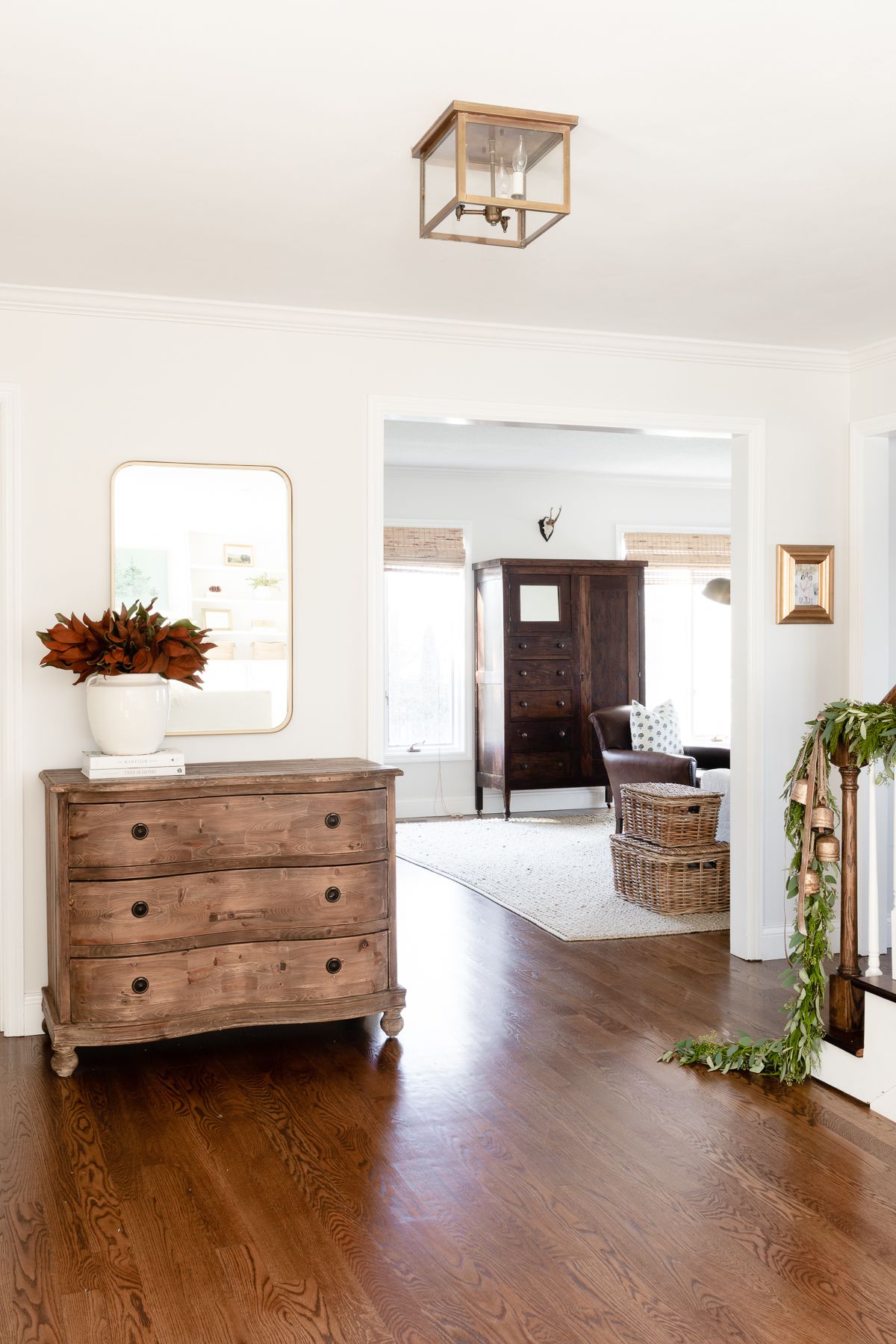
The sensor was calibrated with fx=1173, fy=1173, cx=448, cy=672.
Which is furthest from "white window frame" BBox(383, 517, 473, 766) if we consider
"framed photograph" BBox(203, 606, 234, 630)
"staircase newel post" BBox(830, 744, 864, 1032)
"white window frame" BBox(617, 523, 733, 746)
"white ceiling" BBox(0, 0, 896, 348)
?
"staircase newel post" BBox(830, 744, 864, 1032)

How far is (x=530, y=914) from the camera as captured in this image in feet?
18.2

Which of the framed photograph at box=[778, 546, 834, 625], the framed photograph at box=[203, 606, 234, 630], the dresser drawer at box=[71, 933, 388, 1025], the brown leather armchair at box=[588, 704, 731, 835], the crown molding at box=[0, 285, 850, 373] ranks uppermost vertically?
the crown molding at box=[0, 285, 850, 373]

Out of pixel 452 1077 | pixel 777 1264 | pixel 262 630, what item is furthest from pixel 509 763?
pixel 777 1264

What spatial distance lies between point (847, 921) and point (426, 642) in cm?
566

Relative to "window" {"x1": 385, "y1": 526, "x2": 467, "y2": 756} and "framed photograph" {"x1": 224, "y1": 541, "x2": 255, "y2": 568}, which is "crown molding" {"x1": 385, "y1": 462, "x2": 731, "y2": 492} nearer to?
"window" {"x1": 385, "y1": 526, "x2": 467, "y2": 756}

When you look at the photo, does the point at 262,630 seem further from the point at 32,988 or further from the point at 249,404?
the point at 32,988

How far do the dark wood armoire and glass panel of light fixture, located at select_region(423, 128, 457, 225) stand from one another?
5439 mm

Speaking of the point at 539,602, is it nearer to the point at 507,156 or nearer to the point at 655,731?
the point at 655,731

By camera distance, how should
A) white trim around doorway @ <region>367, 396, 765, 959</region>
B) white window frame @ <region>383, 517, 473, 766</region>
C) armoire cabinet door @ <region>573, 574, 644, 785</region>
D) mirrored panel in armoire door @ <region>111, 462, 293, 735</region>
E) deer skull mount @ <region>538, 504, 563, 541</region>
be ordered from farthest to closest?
deer skull mount @ <region>538, 504, 563, 541</region> < white window frame @ <region>383, 517, 473, 766</region> < armoire cabinet door @ <region>573, 574, 644, 785</region> < white trim around doorway @ <region>367, 396, 765, 959</region> < mirrored panel in armoire door @ <region>111, 462, 293, 735</region>

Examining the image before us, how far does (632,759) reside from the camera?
7.00 metres

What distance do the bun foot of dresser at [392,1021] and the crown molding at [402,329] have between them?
2.40m

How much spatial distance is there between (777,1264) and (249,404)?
123 inches

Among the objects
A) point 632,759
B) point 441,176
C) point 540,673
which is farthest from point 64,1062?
point 540,673

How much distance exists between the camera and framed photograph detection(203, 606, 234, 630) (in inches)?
163
